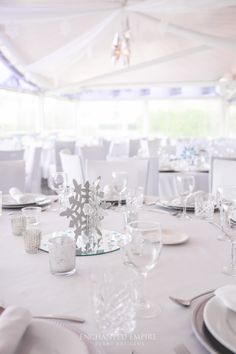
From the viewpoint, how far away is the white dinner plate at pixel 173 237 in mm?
1411

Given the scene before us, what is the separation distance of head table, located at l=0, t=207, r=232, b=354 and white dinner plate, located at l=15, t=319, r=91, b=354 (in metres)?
0.06

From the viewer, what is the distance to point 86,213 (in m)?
1.32

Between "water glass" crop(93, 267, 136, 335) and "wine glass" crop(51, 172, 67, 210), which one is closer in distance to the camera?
"water glass" crop(93, 267, 136, 335)

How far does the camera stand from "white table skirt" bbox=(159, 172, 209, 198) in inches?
146

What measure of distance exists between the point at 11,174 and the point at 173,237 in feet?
5.80

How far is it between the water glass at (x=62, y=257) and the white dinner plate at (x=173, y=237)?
423 mm

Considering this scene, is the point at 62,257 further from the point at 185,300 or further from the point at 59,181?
the point at 59,181

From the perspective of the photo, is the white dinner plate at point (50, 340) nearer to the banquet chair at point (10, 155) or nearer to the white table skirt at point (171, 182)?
the white table skirt at point (171, 182)

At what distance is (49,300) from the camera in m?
0.97

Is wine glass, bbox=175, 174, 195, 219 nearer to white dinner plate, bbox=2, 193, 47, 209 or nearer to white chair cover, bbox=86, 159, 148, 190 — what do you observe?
white dinner plate, bbox=2, 193, 47, 209

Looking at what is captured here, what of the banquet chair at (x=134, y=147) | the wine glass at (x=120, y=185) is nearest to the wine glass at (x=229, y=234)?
the wine glass at (x=120, y=185)

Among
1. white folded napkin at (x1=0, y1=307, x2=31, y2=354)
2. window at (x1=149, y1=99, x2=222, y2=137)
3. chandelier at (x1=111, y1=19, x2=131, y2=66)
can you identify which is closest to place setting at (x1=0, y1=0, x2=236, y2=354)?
white folded napkin at (x1=0, y1=307, x2=31, y2=354)

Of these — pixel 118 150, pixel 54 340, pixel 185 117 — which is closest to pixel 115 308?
pixel 54 340

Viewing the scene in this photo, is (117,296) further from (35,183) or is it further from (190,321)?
(35,183)
